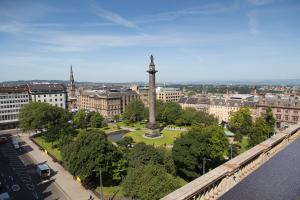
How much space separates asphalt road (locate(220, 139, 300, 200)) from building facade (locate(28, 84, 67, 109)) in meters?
107

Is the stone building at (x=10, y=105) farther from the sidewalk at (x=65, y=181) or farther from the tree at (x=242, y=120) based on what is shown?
the tree at (x=242, y=120)

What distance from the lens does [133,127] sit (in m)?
113

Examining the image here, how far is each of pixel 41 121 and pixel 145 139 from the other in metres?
36.5

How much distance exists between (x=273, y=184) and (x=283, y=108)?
66.3 meters

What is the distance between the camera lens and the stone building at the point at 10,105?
112812mm

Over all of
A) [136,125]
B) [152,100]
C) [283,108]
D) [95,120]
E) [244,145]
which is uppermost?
[152,100]

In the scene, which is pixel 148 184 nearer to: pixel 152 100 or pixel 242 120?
pixel 152 100

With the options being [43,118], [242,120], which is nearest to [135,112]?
[43,118]

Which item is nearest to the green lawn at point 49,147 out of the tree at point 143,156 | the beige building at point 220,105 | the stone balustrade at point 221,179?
the tree at point 143,156

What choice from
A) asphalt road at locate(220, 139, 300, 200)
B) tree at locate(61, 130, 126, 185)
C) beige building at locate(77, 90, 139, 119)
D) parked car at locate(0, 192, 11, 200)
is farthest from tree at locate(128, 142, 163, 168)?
beige building at locate(77, 90, 139, 119)

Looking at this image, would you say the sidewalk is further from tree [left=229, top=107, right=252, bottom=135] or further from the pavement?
tree [left=229, top=107, right=252, bottom=135]

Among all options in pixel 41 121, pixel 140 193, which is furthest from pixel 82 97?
pixel 140 193

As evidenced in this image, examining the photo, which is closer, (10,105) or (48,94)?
(10,105)

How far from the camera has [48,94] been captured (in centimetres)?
13375
